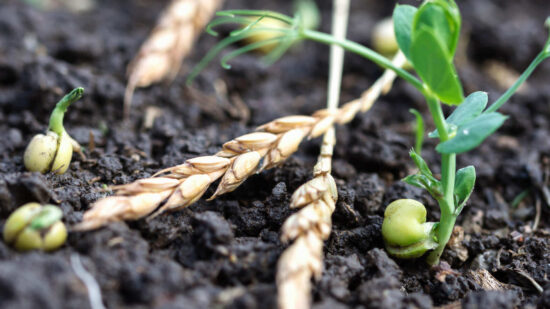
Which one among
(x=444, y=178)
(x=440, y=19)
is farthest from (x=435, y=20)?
(x=444, y=178)

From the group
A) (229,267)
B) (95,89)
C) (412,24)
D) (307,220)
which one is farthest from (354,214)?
(95,89)

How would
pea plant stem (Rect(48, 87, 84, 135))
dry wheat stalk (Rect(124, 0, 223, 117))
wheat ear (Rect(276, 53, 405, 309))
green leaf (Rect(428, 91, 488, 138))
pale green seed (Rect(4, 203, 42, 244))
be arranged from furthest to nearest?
dry wheat stalk (Rect(124, 0, 223, 117)) → pea plant stem (Rect(48, 87, 84, 135)) → green leaf (Rect(428, 91, 488, 138)) → pale green seed (Rect(4, 203, 42, 244)) → wheat ear (Rect(276, 53, 405, 309))

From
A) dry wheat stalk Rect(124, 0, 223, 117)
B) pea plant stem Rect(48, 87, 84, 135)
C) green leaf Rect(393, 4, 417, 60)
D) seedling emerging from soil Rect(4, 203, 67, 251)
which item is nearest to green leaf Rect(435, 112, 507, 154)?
green leaf Rect(393, 4, 417, 60)

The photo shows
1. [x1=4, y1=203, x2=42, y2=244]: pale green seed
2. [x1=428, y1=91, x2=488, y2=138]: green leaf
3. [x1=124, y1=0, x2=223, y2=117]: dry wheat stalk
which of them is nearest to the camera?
[x1=4, y1=203, x2=42, y2=244]: pale green seed

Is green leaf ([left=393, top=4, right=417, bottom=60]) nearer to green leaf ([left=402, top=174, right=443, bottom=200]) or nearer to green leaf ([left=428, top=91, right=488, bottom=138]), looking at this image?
green leaf ([left=428, top=91, right=488, bottom=138])

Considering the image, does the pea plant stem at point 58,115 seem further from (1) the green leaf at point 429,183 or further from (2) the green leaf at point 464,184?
(2) the green leaf at point 464,184

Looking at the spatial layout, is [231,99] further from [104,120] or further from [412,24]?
[412,24]

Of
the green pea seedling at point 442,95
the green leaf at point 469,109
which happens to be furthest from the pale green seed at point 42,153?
the green leaf at point 469,109
